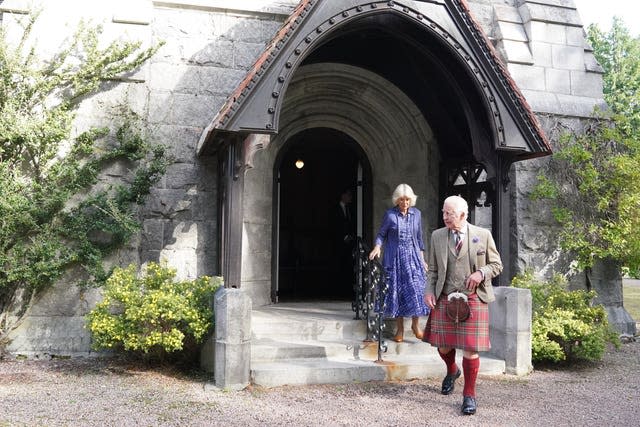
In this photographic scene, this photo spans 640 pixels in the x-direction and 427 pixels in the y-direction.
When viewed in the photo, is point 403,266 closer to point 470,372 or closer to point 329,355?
point 329,355

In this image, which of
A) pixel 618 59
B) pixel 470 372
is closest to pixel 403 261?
pixel 470 372

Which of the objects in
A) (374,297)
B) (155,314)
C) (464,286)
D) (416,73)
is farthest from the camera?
(416,73)

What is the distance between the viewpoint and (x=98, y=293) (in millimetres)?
6570

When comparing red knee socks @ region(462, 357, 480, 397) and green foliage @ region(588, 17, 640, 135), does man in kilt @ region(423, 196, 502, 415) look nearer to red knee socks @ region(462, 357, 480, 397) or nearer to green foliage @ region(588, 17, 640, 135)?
red knee socks @ region(462, 357, 480, 397)

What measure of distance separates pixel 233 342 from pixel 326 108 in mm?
4258

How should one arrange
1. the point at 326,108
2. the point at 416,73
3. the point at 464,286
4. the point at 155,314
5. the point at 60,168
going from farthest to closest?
1. the point at 326,108
2. the point at 416,73
3. the point at 60,168
4. the point at 155,314
5. the point at 464,286

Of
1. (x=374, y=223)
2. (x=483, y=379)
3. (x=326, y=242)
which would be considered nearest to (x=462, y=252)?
(x=483, y=379)

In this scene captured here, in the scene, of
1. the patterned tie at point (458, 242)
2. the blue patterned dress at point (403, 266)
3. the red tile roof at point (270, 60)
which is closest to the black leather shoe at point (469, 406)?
the patterned tie at point (458, 242)

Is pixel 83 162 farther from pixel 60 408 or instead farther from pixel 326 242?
pixel 326 242

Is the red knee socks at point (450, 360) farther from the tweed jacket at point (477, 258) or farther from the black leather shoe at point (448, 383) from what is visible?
the tweed jacket at point (477, 258)

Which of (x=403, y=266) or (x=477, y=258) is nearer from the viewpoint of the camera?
(x=477, y=258)

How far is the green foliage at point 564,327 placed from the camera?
6078 mm

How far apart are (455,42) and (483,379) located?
3356 millimetres

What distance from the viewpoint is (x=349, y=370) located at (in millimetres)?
5367
